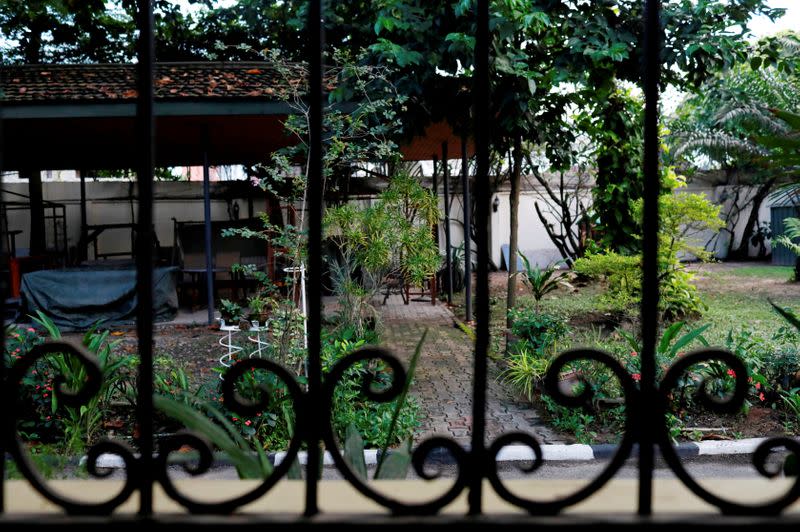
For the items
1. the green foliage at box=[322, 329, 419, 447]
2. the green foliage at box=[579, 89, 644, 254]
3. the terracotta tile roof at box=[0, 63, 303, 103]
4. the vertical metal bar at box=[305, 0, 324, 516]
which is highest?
the terracotta tile roof at box=[0, 63, 303, 103]

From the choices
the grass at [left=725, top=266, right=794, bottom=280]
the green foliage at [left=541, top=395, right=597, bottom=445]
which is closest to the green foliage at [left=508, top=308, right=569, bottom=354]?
the green foliage at [left=541, top=395, right=597, bottom=445]

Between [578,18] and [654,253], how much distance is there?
7.19 metres

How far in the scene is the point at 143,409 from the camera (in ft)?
3.29

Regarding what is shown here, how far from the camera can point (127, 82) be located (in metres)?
9.94

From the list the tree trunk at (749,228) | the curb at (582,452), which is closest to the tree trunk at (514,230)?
the curb at (582,452)

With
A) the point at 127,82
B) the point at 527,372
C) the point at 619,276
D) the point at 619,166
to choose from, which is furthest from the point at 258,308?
the point at 619,166

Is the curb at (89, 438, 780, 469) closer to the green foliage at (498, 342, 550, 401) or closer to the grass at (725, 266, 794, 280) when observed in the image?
the green foliage at (498, 342, 550, 401)

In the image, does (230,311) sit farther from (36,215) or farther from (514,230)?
(36,215)

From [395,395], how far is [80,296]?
9550 millimetres

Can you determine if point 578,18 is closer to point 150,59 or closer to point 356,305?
point 356,305

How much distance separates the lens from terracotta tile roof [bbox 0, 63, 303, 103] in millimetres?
9125

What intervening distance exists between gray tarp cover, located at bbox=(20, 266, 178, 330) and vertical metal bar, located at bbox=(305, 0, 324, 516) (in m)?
9.09

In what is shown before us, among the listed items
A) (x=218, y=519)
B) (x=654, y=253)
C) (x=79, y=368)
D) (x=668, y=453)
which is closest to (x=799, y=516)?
(x=668, y=453)

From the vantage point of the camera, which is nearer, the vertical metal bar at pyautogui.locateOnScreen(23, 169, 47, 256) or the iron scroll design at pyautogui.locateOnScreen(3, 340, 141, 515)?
the iron scroll design at pyautogui.locateOnScreen(3, 340, 141, 515)
